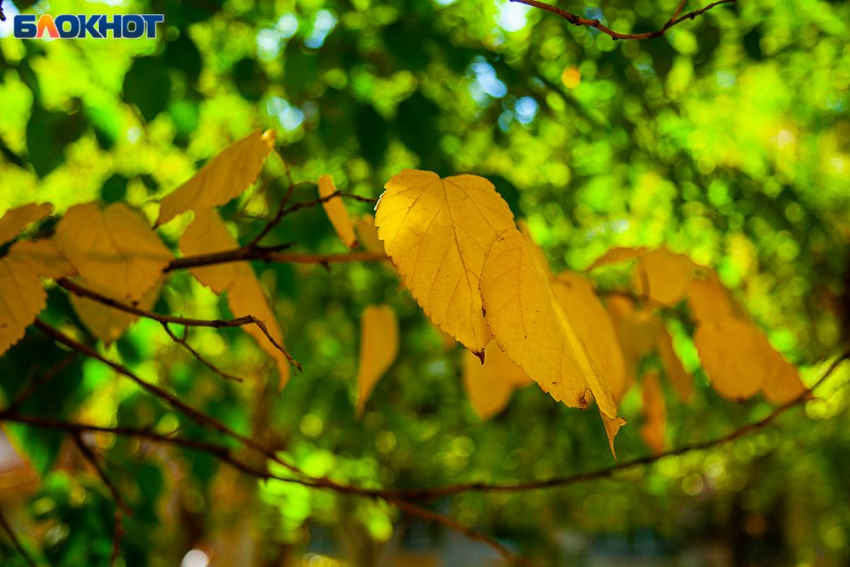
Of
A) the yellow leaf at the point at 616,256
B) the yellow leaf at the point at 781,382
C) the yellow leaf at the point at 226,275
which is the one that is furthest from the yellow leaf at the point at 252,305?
the yellow leaf at the point at 781,382

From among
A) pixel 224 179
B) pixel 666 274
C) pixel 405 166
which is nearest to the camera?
pixel 224 179

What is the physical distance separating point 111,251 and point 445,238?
8.4 inches

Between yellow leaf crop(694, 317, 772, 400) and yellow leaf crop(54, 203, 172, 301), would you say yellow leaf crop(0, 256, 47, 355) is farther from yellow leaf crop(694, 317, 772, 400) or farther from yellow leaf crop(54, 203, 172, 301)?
yellow leaf crop(694, 317, 772, 400)

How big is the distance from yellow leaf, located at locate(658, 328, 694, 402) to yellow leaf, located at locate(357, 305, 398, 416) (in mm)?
208

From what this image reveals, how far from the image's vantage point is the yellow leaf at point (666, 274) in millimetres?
542

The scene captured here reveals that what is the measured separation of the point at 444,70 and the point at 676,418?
183cm

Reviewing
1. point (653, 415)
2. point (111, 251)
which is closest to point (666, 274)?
point (653, 415)

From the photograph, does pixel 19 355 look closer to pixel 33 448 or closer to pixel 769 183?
pixel 33 448

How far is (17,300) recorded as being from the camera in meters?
0.41

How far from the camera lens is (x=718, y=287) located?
57cm

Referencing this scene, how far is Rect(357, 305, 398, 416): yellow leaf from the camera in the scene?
0.58 m

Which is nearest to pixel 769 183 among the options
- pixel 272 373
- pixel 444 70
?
pixel 444 70

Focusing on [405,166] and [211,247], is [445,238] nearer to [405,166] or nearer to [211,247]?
[211,247]

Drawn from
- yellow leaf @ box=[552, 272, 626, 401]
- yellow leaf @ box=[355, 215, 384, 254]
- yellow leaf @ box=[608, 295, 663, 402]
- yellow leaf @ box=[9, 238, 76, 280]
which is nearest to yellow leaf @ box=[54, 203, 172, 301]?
yellow leaf @ box=[9, 238, 76, 280]
